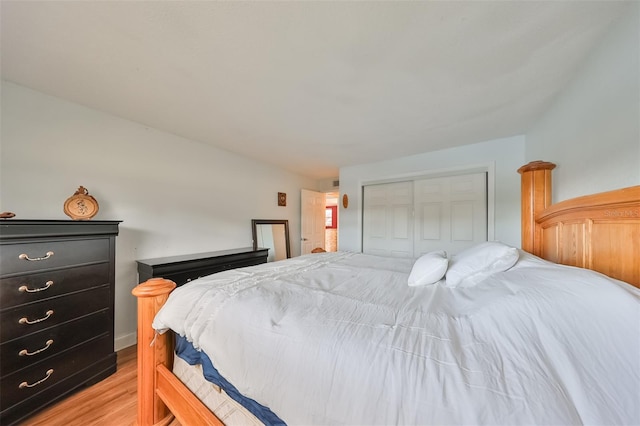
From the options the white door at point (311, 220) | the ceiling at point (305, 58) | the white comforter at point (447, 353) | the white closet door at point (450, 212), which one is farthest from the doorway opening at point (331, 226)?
the white comforter at point (447, 353)

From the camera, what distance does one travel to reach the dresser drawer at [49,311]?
128cm

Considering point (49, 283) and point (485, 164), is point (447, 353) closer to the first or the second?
point (49, 283)

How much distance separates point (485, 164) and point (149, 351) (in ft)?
12.0

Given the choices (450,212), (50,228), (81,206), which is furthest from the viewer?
(450,212)

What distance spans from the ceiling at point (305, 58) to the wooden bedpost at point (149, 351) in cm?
136

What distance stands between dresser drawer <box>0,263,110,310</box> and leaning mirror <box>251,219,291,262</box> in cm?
183

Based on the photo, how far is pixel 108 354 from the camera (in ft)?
5.57

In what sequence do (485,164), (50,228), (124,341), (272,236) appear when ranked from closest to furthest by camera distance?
(50,228)
(124,341)
(485,164)
(272,236)

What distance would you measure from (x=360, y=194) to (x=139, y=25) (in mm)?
3195

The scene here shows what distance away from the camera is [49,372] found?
4.61 ft


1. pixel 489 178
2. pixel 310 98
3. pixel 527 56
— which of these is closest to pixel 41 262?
pixel 310 98

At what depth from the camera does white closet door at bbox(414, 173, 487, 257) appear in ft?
9.29

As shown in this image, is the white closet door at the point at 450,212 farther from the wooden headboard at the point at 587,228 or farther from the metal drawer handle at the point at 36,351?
the metal drawer handle at the point at 36,351

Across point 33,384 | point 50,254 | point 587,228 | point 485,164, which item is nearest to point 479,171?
point 485,164
